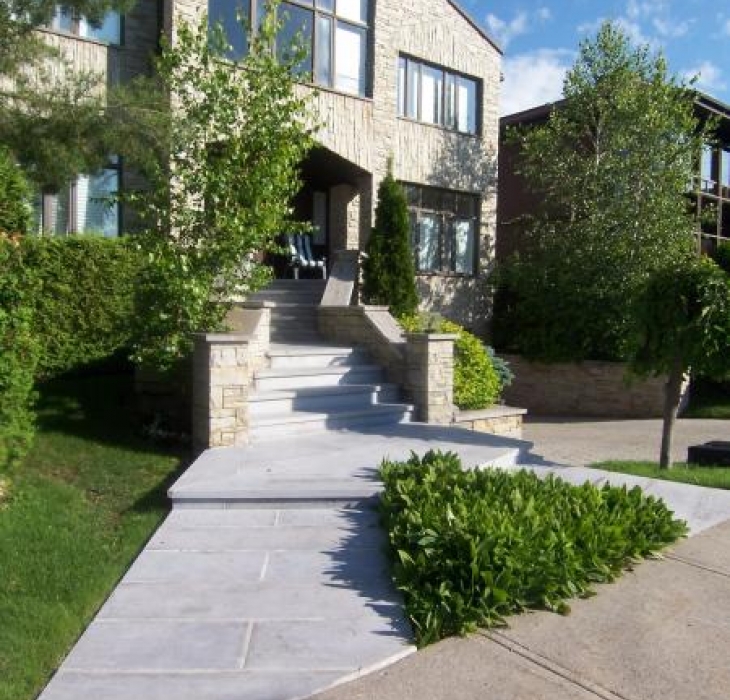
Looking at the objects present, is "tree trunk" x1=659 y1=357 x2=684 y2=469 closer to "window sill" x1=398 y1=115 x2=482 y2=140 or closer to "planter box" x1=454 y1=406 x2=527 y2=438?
"planter box" x1=454 y1=406 x2=527 y2=438

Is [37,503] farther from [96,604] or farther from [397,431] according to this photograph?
[397,431]

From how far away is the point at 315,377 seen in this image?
8.87 metres

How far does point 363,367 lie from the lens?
9492 millimetres

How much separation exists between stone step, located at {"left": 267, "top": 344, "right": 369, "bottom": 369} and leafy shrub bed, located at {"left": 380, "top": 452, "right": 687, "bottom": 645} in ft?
11.2

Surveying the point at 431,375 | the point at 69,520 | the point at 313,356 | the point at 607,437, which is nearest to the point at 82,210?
the point at 313,356

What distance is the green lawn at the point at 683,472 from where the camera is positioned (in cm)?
703

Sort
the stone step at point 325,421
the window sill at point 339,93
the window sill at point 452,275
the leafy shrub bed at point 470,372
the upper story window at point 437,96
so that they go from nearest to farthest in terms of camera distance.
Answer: the stone step at point 325,421 → the leafy shrub bed at point 470,372 → the window sill at point 339,93 → the upper story window at point 437,96 → the window sill at point 452,275

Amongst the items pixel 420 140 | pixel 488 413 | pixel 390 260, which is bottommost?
pixel 488 413

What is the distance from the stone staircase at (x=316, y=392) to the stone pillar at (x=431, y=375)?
223mm

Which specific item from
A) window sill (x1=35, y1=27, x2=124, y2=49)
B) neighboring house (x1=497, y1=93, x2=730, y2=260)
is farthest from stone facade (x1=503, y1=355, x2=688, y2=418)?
window sill (x1=35, y1=27, x2=124, y2=49)

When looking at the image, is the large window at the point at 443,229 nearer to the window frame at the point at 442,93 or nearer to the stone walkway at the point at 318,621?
the window frame at the point at 442,93

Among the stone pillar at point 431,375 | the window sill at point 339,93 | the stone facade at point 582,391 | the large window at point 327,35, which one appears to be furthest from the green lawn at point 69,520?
the stone facade at point 582,391

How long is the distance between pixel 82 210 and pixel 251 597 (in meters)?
9.04

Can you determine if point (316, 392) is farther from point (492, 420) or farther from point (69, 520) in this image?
point (69, 520)
